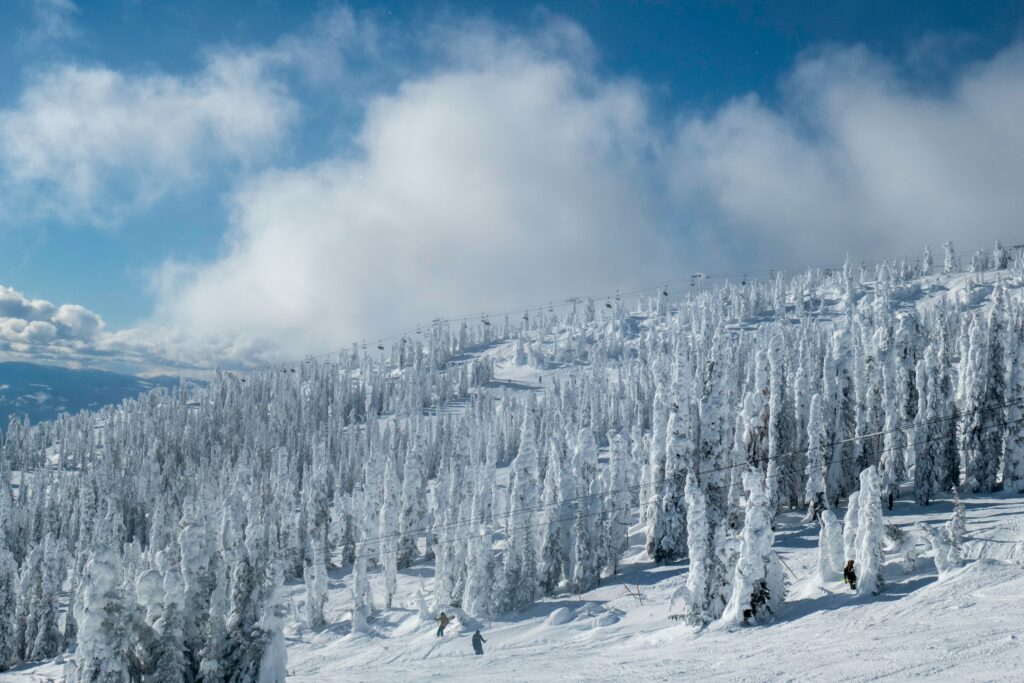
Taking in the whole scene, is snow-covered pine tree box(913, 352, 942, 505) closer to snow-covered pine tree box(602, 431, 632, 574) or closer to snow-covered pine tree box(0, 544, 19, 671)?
snow-covered pine tree box(602, 431, 632, 574)

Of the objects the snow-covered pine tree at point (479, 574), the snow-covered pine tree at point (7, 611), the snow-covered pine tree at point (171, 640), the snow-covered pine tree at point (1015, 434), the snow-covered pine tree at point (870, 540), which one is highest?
the snow-covered pine tree at point (1015, 434)

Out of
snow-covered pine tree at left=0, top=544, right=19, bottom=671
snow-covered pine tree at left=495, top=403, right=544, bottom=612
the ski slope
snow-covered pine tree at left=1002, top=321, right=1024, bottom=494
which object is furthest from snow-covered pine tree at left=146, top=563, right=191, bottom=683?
snow-covered pine tree at left=0, top=544, right=19, bottom=671

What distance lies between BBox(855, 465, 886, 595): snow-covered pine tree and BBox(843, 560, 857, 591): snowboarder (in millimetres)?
504

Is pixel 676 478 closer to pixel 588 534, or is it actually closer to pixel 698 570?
pixel 588 534

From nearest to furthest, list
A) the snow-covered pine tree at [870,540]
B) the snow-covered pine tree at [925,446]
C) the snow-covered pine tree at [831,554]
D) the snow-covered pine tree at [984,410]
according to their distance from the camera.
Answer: the snow-covered pine tree at [870,540] < the snow-covered pine tree at [831,554] < the snow-covered pine tree at [984,410] < the snow-covered pine tree at [925,446]

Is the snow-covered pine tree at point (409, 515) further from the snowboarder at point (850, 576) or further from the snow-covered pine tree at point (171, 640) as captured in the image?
the snowboarder at point (850, 576)

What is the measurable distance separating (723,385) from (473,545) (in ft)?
80.2

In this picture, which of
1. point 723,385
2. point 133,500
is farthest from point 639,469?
point 133,500

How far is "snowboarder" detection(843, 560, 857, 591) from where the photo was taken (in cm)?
2827

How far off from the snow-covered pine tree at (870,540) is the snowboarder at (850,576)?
50 centimetres

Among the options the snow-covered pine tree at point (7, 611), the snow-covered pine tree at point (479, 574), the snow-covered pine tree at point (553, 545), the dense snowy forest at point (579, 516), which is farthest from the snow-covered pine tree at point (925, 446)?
the snow-covered pine tree at point (7, 611)

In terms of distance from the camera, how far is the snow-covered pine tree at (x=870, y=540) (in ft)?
88.8

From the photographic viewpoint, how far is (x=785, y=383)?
55.0 meters

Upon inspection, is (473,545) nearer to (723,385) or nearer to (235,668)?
(723,385)
